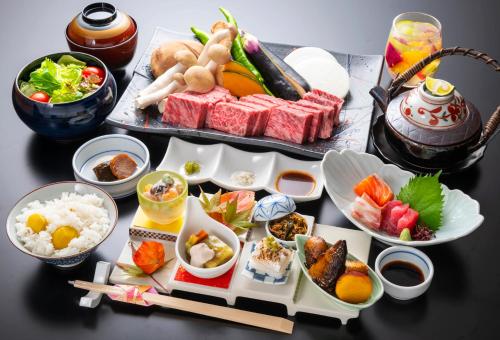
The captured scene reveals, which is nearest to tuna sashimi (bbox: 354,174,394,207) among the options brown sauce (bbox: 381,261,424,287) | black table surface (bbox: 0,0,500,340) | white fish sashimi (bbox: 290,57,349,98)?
black table surface (bbox: 0,0,500,340)

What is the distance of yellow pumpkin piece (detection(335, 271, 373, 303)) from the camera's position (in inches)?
94.8

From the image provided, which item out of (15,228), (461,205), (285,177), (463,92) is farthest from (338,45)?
(15,228)

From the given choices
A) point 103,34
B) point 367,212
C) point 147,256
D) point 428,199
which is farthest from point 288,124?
point 103,34

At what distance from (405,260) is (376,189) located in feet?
1.16

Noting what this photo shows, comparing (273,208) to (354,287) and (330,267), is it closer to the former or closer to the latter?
(330,267)

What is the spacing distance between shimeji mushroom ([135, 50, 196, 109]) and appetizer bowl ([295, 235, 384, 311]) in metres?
1.25

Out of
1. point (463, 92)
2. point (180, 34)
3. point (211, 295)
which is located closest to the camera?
Answer: point (211, 295)

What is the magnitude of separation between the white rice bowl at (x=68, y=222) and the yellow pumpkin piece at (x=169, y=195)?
25 cm

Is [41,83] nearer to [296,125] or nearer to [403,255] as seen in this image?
[296,125]

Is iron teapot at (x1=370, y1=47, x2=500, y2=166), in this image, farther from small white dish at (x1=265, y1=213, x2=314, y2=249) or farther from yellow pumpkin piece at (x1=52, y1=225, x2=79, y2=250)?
yellow pumpkin piece at (x1=52, y1=225, x2=79, y2=250)

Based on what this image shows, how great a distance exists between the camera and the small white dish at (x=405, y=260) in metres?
2.55

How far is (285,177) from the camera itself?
10.3 feet

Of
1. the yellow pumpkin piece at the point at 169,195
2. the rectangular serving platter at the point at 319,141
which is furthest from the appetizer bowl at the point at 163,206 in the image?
the rectangular serving platter at the point at 319,141

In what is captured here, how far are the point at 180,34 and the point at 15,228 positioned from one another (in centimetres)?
176
